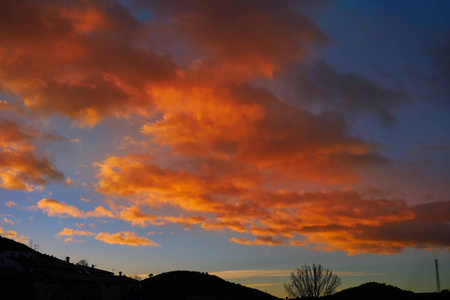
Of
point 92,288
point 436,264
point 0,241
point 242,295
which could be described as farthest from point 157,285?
point 436,264

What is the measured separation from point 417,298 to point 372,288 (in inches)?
1027

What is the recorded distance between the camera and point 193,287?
13138 centimetres

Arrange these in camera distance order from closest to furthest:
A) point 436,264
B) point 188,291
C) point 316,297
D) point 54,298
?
point 54,298
point 316,297
point 436,264
point 188,291

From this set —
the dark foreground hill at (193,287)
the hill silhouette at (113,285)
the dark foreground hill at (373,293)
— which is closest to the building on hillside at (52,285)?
the hill silhouette at (113,285)

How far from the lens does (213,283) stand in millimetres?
138250

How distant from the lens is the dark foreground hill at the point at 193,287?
122250mm

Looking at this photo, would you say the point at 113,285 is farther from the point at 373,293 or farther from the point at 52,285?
the point at 373,293

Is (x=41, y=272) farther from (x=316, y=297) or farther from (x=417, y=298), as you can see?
(x=417, y=298)

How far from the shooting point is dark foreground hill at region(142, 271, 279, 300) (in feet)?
401

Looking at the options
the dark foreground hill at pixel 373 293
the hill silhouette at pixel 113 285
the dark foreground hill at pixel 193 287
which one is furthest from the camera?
the dark foreground hill at pixel 193 287

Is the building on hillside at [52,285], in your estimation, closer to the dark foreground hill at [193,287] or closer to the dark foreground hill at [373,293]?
the dark foreground hill at [373,293]

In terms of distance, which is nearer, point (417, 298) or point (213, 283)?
point (417, 298)

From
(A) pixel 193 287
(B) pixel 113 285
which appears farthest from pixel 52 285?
(A) pixel 193 287

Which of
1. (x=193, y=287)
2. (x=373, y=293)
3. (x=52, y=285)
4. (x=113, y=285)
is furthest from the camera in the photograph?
(x=193, y=287)
